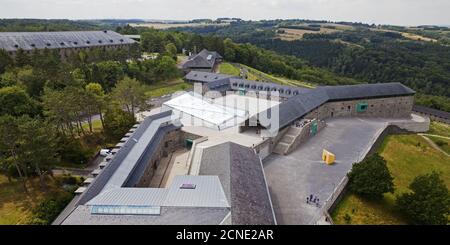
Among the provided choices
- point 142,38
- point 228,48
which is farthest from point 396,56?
point 142,38

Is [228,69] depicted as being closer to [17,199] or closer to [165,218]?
[17,199]

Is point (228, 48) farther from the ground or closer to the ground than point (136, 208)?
farther from the ground

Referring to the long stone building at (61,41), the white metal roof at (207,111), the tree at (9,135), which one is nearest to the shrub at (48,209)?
the tree at (9,135)

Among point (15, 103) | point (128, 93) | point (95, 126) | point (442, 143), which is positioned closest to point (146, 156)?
point (128, 93)

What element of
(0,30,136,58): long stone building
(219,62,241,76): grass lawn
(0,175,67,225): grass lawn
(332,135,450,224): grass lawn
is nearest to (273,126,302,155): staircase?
(332,135,450,224): grass lawn

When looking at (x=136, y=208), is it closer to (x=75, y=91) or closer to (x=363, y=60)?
(x=75, y=91)

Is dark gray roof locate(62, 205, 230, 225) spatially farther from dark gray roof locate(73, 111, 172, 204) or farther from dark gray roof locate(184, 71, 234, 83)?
dark gray roof locate(184, 71, 234, 83)

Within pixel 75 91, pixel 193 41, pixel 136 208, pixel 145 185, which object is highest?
pixel 193 41
